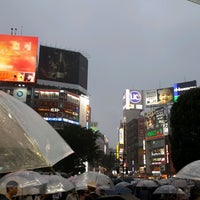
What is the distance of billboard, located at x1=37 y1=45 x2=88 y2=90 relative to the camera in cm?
8169

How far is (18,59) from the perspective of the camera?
210 ft

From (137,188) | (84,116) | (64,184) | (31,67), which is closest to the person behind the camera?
(64,184)

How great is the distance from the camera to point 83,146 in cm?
4081

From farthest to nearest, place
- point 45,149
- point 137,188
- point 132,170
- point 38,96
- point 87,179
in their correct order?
1. point 132,170
2. point 38,96
3. point 137,188
4. point 87,179
5. point 45,149

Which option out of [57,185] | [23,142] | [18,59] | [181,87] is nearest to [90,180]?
[57,185]

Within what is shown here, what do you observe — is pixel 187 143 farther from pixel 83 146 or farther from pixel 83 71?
pixel 83 71

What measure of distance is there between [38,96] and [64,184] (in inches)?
2958

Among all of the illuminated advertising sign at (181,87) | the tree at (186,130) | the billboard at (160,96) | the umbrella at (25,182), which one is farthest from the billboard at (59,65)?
the umbrella at (25,182)

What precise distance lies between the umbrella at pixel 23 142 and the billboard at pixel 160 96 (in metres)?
86.6

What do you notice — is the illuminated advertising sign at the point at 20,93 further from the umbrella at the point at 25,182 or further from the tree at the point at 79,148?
the umbrella at the point at 25,182

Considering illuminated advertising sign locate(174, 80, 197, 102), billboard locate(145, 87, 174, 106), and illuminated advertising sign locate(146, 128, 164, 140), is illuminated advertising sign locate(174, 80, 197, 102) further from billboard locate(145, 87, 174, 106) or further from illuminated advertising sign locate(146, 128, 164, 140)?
illuminated advertising sign locate(146, 128, 164, 140)

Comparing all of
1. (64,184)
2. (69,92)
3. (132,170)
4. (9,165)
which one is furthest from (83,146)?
(132,170)

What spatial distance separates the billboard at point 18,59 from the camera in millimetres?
64062

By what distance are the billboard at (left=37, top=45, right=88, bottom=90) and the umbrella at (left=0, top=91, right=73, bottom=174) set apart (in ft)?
258
